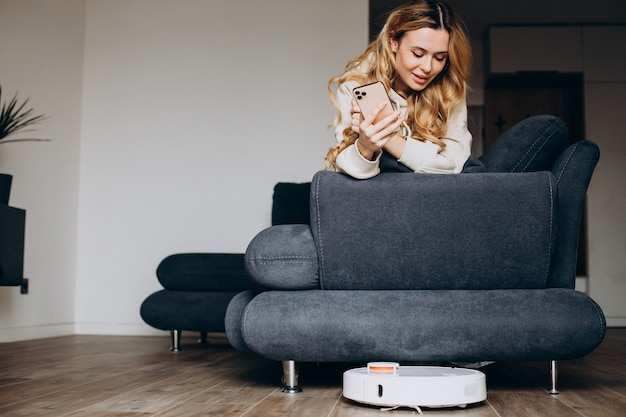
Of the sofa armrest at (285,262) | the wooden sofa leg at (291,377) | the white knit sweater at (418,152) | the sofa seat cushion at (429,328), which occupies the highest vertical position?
the white knit sweater at (418,152)

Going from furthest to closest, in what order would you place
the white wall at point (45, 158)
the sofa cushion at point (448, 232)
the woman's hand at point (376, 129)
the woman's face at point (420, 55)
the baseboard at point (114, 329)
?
the baseboard at point (114, 329), the white wall at point (45, 158), the woman's face at point (420, 55), the sofa cushion at point (448, 232), the woman's hand at point (376, 129)

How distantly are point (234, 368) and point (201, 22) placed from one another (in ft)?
9.01

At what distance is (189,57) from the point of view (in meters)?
4.42

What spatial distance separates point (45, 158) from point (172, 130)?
818mm

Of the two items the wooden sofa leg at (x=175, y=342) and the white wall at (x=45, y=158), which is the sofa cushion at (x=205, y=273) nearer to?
the wooden sofa leg at (x=175, y=342)

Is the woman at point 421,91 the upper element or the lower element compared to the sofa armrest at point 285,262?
upper

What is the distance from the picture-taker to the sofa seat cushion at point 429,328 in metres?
1.75

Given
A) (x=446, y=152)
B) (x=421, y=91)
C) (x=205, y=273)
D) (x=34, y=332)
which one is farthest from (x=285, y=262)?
(x=34, y=332)

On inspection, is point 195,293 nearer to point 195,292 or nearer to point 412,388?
point 195,292

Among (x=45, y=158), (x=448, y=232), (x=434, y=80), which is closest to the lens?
(x=448, y=232)

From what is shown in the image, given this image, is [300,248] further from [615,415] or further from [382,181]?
[615,415]

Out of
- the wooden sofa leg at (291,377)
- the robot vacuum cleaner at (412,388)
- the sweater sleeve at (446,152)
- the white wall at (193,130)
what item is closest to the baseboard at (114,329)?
the white wall at (193,130)

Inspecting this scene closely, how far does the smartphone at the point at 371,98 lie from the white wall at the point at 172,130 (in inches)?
97.2

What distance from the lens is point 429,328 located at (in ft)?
5.72
